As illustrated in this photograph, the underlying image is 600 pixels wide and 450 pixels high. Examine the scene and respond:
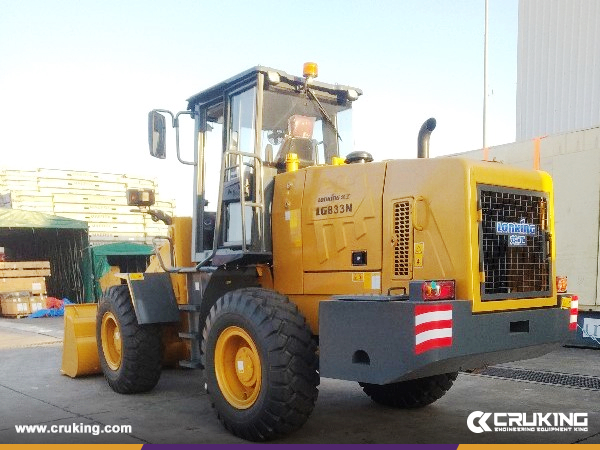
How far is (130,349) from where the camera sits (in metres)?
6.31

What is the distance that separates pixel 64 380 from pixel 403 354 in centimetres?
485

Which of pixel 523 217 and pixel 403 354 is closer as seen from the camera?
pixel 403 354

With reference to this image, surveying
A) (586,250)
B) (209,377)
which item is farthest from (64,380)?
(586,250)

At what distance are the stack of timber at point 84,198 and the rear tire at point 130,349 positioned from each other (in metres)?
11.6

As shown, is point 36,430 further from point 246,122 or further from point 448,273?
point 448,273

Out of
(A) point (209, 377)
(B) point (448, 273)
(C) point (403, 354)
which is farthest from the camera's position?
(A) point (209, 377)

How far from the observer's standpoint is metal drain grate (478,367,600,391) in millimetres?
7031

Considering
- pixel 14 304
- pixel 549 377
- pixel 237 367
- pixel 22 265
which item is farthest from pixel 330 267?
pixel 22 265

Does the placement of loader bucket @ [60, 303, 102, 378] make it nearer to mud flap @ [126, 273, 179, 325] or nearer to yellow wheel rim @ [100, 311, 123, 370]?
yellow wheel rim @ [100, 311, 123, 370]

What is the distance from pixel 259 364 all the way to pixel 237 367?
0.39 meters

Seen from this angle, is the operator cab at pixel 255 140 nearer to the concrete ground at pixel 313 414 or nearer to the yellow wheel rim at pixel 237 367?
the yellow wheel rim at pixel 237 367

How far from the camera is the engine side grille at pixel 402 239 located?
180 inches

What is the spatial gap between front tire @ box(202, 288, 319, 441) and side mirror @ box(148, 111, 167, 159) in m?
1.62

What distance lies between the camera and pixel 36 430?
203 inches
